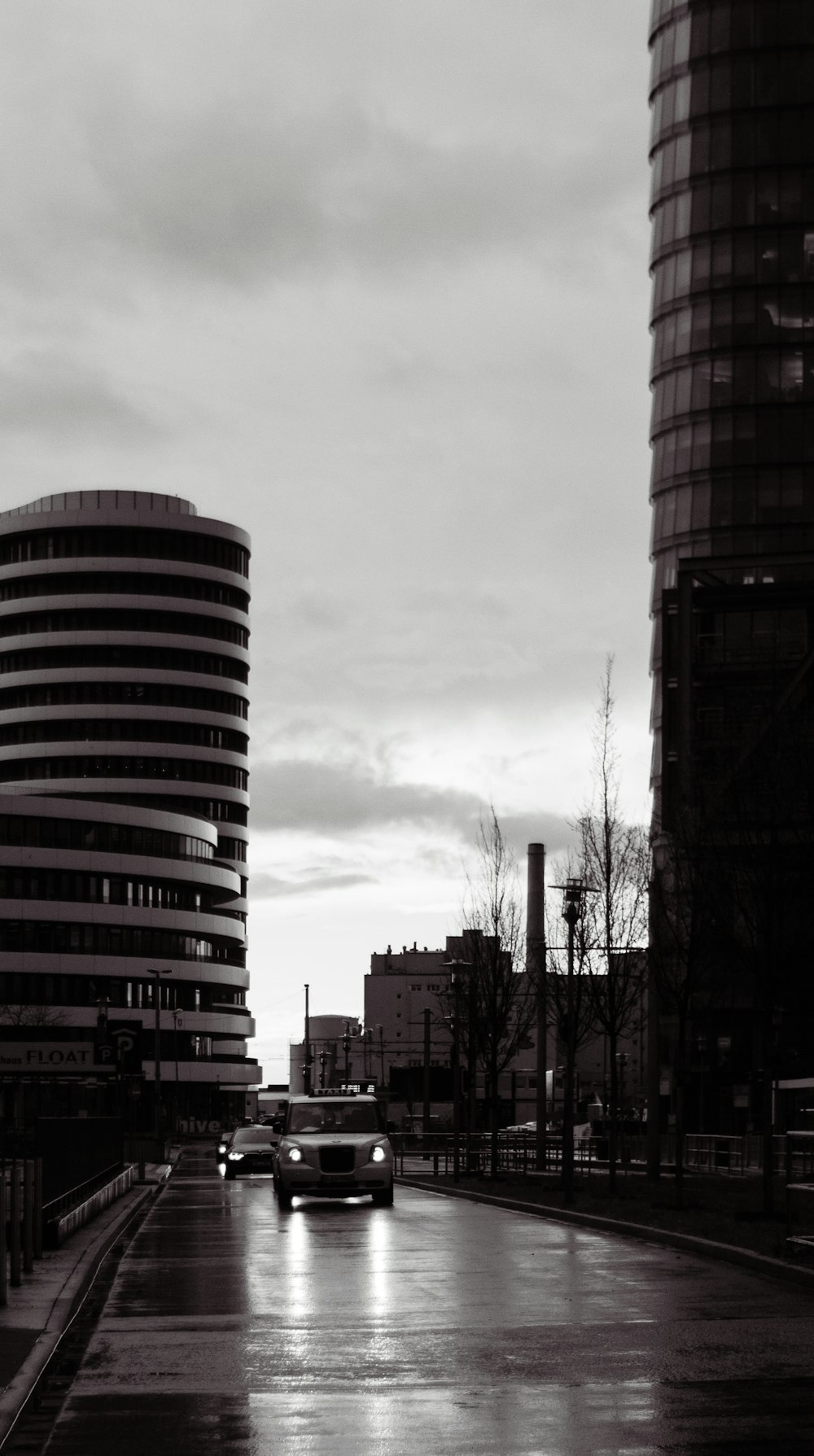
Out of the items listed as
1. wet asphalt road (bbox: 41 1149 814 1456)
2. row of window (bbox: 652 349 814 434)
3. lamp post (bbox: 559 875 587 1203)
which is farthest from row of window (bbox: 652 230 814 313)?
wet asphalt road (bbox: 41 1149 814 1456)

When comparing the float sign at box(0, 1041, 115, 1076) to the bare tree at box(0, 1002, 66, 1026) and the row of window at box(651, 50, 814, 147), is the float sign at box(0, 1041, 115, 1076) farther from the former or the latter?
the row of window at box(651, 50, 814, 147)

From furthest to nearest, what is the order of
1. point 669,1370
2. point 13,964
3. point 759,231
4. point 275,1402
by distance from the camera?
point 13,964 → point 759,231 → point 669,1370 → point 275,1402

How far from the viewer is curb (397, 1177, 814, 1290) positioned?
17458 mm

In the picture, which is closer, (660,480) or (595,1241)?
(595,1241)

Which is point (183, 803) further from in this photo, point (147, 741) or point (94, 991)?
point (94, 991)

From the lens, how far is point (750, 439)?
103m

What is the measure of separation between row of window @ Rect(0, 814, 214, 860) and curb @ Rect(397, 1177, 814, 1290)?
84.4m

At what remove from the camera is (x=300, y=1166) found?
32.9m

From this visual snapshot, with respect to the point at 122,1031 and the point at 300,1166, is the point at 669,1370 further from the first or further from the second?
the point at 122,1031

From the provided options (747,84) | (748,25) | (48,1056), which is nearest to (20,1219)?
(48,1056)

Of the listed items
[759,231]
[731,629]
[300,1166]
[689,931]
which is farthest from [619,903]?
[759,231]

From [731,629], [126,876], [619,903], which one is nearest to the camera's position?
[619,903]

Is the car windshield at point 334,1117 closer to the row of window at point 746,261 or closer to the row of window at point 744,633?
the row of window at point 744,633

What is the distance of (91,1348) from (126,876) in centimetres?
11288
